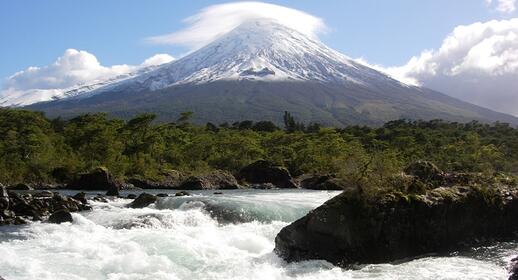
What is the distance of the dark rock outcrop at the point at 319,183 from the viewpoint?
129 ft

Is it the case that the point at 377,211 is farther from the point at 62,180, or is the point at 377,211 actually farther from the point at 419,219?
the point at 62,180

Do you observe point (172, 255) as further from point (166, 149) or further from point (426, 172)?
point (166, 149)

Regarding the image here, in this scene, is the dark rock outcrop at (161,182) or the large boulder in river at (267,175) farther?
the large boulder in river at (267,175)

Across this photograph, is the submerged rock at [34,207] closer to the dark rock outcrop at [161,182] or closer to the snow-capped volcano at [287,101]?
the dark rock outcrop at [161,182]

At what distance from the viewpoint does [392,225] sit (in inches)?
545

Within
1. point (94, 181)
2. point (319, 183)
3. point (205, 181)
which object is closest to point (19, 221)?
point (94, 181)

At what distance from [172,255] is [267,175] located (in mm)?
29452

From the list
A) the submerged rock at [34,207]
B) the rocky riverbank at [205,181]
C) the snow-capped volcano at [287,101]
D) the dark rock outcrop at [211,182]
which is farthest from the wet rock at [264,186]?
the snow-capped volcano at [287,101]

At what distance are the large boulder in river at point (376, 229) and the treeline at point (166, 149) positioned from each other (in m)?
19.7

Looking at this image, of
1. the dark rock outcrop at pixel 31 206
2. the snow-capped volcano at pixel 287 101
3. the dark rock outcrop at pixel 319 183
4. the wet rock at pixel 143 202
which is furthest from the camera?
the snow-capped volcano at pixel 287 101

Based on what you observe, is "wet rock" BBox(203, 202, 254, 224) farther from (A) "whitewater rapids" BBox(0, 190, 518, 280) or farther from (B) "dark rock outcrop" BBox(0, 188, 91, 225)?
(B) "dark rock outcrop" BBox(0, 188, 91, 225)

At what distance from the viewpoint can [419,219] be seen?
1430 centimetres

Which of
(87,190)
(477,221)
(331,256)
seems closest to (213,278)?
(331,256)

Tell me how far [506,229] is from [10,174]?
98.1 feet
